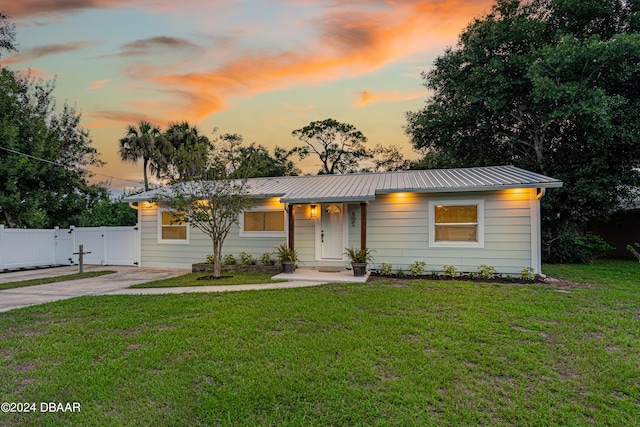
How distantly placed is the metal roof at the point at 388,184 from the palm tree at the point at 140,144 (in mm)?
11065

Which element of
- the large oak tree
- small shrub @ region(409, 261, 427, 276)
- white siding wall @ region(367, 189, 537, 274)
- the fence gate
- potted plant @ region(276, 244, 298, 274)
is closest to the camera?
white siding wall @ region(367, 189, 537, 274)

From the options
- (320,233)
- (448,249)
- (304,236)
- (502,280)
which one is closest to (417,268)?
(448,249)

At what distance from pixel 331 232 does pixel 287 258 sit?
154 centimetres

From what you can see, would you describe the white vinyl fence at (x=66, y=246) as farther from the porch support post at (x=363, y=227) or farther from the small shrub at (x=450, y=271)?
the small shrub at (x=450, y=271)

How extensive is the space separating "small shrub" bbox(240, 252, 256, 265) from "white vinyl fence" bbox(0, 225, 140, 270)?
13.9 feet

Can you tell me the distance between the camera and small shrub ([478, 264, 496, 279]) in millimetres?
8250

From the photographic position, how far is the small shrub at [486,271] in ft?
27.1

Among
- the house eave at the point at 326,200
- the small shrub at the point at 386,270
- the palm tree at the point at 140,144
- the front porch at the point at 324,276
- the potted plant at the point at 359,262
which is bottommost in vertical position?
the front porch at the point at 324,276

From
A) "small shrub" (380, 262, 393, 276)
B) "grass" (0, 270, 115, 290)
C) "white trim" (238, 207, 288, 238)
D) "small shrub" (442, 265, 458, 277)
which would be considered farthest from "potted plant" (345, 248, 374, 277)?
"grass" (0, 270, 115, 290)

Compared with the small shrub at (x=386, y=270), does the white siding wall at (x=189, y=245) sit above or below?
above

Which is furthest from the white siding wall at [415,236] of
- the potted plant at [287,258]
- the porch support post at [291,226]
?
the potted plant at [287,258]

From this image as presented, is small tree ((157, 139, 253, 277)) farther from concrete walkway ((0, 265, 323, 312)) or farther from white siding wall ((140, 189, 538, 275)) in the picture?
concrete walkway ((0, 265, 323, 312))

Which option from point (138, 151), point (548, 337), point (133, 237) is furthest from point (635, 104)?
point (138, 151)

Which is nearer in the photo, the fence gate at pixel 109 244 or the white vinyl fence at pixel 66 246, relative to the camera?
the white vinyl fence at pixel 66 246
